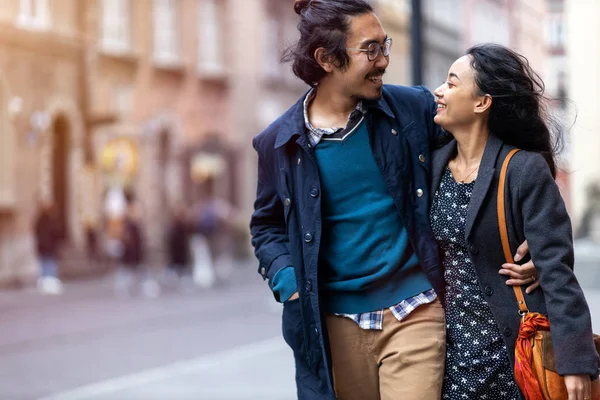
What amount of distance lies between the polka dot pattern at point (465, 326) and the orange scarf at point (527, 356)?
128 mm

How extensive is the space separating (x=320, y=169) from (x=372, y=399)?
74 centimetres

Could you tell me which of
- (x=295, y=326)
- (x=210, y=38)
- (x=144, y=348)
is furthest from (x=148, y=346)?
(x=210, y=38)

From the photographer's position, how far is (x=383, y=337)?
3598mm

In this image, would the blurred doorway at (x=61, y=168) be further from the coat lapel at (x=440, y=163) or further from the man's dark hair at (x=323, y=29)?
the coat lapel at (x=440, y=163)

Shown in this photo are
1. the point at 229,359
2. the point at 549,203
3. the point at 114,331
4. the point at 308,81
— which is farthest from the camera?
the point at 114,331

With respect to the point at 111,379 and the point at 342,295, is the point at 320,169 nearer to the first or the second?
the point at 342,295

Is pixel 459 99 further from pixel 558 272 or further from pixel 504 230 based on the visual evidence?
pixel 558 272

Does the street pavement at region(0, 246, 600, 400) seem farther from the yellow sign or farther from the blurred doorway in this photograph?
the yellow sign

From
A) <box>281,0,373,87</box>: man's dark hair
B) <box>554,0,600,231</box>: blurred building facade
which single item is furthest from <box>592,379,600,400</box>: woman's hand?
<box>554,0,600,231</box>: blurred building facade

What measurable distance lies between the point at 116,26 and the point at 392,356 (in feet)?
79.7

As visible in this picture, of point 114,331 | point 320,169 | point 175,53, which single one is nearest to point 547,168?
point 320,169

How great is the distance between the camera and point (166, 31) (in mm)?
29344

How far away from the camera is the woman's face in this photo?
3.49 m

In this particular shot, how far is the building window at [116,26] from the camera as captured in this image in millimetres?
26672
